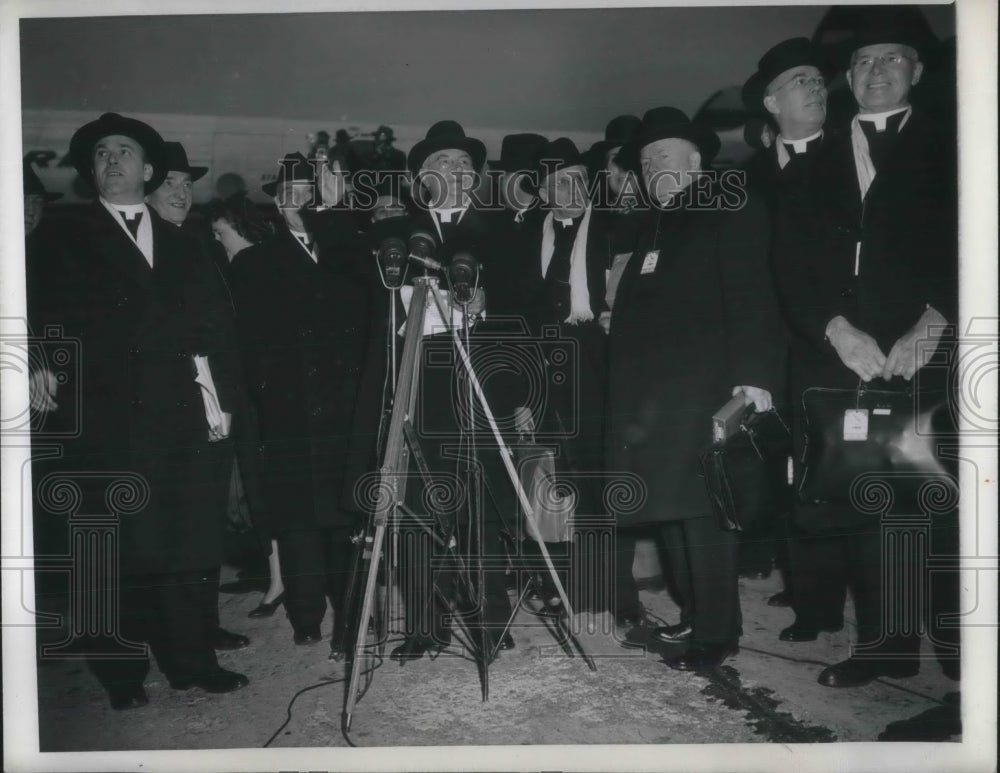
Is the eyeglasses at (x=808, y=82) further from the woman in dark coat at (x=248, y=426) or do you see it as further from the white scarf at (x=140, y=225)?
the white scarf at (x=140, y=225)

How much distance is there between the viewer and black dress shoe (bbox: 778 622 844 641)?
3145mm

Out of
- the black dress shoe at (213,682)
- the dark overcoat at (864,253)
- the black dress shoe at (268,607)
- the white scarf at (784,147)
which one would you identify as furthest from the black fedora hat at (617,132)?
the black dress shoe at (213,682)

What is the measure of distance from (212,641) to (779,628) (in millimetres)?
2255

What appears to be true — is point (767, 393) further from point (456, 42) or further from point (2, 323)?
point (2, 323)

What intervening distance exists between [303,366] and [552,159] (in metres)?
1.31

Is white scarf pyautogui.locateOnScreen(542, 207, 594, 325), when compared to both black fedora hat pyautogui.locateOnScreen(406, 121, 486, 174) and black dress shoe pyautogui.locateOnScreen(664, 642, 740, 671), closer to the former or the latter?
black fedora hat pyautogui.locateOnScreen(406, 121, 486, 174)

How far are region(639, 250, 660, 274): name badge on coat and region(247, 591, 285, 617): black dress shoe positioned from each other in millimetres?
1997

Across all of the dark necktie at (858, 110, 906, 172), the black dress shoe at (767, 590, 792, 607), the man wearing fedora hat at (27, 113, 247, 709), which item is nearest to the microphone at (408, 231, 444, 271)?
the man wearing fedora hat at (27, 113, 247, 709)

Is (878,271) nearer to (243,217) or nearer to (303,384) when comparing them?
(303,384)

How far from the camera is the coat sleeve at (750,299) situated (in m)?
3.10

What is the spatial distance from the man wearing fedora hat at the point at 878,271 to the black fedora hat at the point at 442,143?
1.26m

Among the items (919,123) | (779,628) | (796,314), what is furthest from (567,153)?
(779,628)

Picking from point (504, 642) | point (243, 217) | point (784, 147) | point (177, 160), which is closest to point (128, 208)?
point (177, 160)

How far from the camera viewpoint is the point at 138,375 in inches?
122
